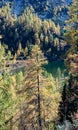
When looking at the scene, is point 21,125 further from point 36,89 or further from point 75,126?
point 75,126

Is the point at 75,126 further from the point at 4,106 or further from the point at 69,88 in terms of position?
the point at 69,88

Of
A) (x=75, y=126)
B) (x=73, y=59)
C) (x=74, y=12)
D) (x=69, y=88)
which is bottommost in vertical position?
(x=69, y=88)

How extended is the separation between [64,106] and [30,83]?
5.17m

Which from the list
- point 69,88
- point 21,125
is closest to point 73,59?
point 69,88

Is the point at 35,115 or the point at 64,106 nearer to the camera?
the point at 64,106

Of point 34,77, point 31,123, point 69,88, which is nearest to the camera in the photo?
point 69,88

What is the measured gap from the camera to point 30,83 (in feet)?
123

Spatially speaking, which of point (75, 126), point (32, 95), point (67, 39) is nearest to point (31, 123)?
point (32, 95)

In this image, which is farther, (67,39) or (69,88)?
(69,88)

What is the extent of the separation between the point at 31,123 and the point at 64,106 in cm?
1001

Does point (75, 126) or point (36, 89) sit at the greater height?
point (75, 126)

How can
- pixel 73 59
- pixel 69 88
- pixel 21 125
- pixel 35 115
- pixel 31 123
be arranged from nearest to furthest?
pixel 73 59
pixel 69 88
pixel 35 115
pixel 31 123
pixel 21 125

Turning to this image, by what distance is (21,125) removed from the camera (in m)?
49.4

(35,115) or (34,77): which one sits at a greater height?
(34,77)
